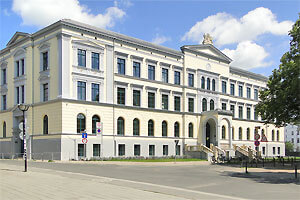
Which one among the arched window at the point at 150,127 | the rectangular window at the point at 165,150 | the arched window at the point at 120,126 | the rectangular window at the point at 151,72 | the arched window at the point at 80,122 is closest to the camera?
the arched window at the point at 80,122

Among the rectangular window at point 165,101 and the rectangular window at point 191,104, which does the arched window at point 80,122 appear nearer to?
the rectangular window at point 165,101

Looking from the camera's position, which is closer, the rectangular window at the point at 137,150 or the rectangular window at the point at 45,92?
the rectangular window at the point at 45,92

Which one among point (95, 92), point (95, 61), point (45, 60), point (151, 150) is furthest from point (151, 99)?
point (45, 60)

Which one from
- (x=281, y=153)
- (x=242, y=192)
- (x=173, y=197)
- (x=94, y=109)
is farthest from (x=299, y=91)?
(x=281, y=153)

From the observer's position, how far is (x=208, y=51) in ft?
189

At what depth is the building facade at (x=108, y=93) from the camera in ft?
130

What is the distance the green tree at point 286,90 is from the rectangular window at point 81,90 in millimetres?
19891

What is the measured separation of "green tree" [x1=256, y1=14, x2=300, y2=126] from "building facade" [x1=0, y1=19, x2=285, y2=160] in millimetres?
16624

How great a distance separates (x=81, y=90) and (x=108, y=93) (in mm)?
3777

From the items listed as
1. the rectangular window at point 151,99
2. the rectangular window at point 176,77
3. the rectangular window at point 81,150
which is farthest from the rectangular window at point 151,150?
the rectangular window at point 81,150

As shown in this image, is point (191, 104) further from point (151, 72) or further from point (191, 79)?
point (151, 72)

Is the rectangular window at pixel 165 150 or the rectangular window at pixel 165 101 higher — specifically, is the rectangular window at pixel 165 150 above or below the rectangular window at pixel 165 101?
below

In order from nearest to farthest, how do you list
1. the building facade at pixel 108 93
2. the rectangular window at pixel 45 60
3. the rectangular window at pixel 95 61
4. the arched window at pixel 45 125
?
the building facade at pixel 108 93
the arched window at pixel 45 125
the rectangular window at pixel 45 60
the rectangular window at pixel 95 61

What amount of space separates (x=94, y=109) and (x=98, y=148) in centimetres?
468
